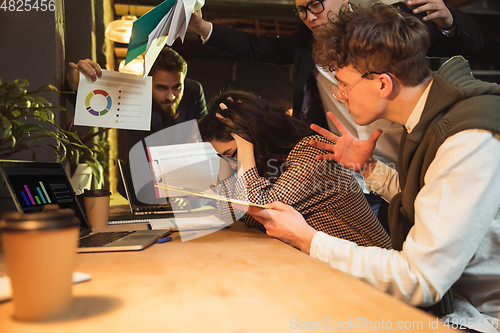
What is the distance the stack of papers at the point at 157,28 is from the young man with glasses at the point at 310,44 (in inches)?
10.1

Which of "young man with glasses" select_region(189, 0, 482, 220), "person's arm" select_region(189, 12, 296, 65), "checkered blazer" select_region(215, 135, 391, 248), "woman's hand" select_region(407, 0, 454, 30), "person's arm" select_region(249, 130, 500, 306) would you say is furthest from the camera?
"person's arm" select_region(189, 12, 296, 65)

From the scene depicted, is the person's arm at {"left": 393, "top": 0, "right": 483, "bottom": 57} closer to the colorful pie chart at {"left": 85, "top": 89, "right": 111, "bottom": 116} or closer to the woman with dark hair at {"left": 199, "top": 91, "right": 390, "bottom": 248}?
the woman with dark hair at {"left": 199, "top": 91, "right": 390, "bottom": 248}

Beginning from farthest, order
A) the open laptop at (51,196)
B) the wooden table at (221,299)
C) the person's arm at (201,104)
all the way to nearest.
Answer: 1. the person's arm at (201,104)
2. the open laptop at (51,196)
3. the wooden table at (221,299)

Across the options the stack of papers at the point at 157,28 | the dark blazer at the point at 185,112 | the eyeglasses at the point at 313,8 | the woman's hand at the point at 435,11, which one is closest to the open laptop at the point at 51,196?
the stack of papers at the point at 157,28

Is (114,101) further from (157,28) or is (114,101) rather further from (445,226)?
(445,226)

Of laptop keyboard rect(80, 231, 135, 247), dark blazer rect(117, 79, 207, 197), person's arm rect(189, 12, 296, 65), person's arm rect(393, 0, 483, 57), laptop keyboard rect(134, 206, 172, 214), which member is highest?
person's arm rect(393, 0, 483, 57)

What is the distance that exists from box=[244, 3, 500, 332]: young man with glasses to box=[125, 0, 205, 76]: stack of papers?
649 millimetres

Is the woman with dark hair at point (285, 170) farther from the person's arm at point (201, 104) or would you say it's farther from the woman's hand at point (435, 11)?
the person's arm at point (201, 104)

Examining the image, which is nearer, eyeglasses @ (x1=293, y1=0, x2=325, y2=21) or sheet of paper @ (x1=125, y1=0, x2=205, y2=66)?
sheet of paper @ (x1=125, y1=0, x2=205, y2=66)

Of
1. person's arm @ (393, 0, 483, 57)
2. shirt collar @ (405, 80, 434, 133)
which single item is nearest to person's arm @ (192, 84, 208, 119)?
person's arm @ (393, 0, 483, 57)

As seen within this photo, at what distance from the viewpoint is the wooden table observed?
0.43 metres

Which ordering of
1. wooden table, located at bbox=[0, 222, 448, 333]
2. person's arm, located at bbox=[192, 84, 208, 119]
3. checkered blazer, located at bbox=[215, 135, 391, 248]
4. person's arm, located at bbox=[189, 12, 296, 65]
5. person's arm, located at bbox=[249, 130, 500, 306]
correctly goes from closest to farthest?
wooden table, located at bbox=[0, 222, 448, 333]
person's arm, located at bbox=[249, 130, 500, 306]
checkered blazer, located at bbox=[215, 135, 391, 248]
person's arm, located at bbox=[189, 12, 296, 65]
person's arm, located at bbox=[192, 84, 208, 119]

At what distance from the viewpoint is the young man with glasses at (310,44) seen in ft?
5.17

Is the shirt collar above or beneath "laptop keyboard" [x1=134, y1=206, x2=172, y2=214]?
above
